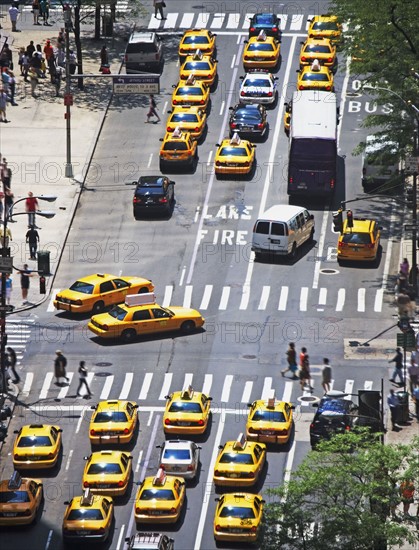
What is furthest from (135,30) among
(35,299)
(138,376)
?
(138,376)

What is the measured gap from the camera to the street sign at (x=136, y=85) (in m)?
97.6

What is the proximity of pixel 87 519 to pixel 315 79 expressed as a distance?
1749 inches

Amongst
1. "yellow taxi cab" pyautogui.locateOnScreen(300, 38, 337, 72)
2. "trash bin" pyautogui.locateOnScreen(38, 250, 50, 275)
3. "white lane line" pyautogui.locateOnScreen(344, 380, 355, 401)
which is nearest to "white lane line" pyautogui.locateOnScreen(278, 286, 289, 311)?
"white lane line" pyautogui.locateOnScreen(344, 380, 355, 401)

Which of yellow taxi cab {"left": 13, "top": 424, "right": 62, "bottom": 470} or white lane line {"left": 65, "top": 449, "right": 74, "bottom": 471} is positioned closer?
yellow taxi cab {"left": 13, "top": 424, "right": 62, "bottom": 470}

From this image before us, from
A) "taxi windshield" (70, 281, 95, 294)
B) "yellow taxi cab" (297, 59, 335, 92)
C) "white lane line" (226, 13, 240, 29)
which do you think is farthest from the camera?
"white lane line" (226, 13, 240, 29)

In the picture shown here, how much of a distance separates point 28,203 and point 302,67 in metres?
23.4

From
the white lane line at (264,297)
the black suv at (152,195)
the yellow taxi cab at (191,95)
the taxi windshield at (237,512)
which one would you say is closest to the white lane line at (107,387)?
the white lane line at (264,297)

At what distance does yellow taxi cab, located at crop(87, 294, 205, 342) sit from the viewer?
86.4 metres

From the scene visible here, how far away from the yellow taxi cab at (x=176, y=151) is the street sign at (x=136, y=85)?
526 cm

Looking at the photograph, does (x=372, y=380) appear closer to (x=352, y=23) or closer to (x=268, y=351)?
(x=268, y=351)

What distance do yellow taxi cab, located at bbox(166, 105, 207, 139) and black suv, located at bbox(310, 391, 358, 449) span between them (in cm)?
Answer: 2980

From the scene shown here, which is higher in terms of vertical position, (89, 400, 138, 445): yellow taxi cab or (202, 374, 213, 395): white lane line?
(89, 400, 138, 445): yellow taxi cab

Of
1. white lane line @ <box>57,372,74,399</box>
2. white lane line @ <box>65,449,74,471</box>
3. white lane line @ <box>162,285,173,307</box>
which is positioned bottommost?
white lane line @ <box>65,449,74,471</box>

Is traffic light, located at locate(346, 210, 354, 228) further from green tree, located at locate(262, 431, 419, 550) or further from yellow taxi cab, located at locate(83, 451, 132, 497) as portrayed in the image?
green tree, located at locate(262, 431, 419, 550)
